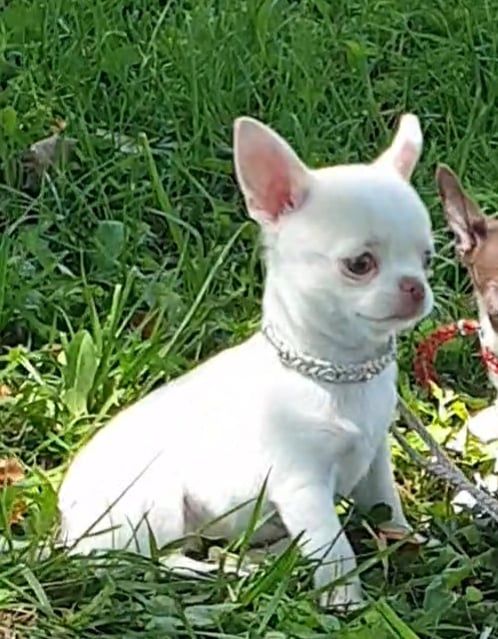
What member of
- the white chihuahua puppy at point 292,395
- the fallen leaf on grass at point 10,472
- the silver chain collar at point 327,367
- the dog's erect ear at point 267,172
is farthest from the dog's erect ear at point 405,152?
the fallen leaf on grass at point 10,472

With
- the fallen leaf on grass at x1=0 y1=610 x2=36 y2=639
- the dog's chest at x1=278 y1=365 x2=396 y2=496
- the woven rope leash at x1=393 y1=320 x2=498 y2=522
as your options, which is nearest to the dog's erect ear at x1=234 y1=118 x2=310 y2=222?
the dog's chest at x1=278 y1=365 x2=396 y2=496

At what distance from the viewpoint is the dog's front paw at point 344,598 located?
9.81ft

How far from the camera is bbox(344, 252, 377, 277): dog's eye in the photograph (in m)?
2.85

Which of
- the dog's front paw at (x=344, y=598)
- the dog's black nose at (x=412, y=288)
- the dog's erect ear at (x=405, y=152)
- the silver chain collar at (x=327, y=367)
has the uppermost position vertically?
the dog's erect ear at (x=405, y=152)

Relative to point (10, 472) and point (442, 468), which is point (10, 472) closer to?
point (10, 472)

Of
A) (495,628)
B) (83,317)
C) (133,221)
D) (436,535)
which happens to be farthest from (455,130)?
(495,628)

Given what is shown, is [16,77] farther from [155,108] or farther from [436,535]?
[436,535]

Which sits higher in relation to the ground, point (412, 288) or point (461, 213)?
point (412, 288)

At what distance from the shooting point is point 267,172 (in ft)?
9.77

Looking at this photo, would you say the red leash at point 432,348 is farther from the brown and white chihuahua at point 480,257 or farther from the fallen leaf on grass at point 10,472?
the fallen leaf on grass at point 10,472

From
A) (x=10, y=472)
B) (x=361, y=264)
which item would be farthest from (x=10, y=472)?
(x=361, y=264)

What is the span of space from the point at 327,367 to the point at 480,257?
761mm

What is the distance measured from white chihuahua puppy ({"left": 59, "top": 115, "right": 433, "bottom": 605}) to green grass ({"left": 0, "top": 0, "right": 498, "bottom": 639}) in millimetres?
103

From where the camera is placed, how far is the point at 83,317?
3900mm
